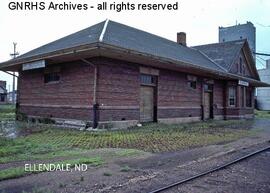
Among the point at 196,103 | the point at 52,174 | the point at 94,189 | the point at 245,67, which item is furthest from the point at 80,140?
the point at 245,67

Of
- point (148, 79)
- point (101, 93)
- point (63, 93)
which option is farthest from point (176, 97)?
point (63, 93)

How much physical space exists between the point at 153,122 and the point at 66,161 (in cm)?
1072

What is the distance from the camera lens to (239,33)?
45.4 m

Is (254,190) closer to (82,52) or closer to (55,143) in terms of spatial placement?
(55,143)

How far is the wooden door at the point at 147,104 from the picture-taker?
57.0 feet

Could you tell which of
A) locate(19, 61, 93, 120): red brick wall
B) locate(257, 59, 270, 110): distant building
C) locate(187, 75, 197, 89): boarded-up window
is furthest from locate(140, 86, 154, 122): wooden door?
locate(257, 59, 270, 110): distant building

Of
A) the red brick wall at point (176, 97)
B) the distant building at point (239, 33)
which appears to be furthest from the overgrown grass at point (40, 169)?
the distant building at point (239, 33)

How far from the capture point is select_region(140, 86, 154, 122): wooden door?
683 inches

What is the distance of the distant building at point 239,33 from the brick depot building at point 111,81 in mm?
22951

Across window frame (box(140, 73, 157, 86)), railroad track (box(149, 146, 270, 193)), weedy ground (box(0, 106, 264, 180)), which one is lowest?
railroad track (box(149, 146, 270, 193))

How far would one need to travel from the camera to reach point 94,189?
560 centimetres

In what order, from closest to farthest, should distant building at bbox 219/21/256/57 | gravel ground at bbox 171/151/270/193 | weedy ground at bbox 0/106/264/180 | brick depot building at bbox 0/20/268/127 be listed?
gravel ground at bbox 171/151/270/193 < weedy ground at bbox 0/106/264/180 < brick depot building at bbox 0/20/268/127 < distant building at bbox 219/21/256/57

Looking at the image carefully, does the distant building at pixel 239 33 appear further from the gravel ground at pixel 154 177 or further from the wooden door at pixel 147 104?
the gravel ground at pixel 154 177

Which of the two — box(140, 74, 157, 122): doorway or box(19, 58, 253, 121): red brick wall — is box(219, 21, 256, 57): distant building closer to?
box(19, 58, 253, 121): red brick wall
